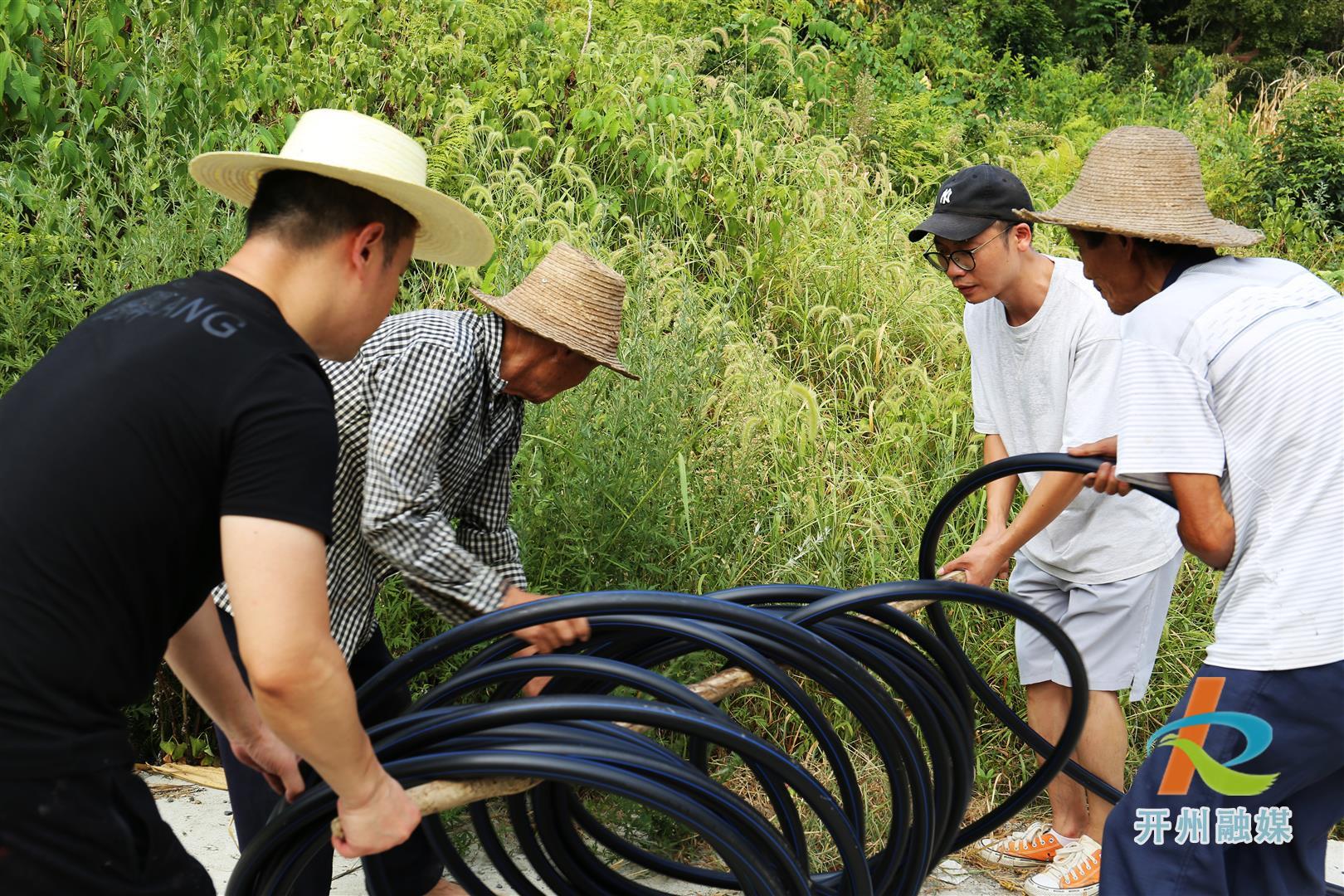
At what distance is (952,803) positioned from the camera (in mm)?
2555

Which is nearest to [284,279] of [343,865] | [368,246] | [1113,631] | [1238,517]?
[368,246]

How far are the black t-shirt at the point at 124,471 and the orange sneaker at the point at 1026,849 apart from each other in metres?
2.73

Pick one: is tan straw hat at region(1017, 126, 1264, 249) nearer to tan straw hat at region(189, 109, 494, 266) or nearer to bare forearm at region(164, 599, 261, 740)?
tan straw hat at region(189, 109, 494, 266)

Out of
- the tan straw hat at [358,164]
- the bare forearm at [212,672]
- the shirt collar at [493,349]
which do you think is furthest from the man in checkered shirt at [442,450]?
the tan straw hat at [358,164]

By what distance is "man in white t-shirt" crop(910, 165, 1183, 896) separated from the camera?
318 centimetres

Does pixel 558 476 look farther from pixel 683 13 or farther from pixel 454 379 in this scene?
pixel 683 13

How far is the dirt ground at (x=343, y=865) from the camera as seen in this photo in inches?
132

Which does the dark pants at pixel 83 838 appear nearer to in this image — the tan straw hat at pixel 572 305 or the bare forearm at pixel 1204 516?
the tan straw hat at pixel 572 305

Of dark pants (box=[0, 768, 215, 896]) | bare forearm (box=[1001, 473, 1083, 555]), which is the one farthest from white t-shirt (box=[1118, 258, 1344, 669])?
dark pants (box=[0, 768, 215, 896])

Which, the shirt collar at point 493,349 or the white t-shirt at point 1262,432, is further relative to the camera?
the shirt collar at point 493,349

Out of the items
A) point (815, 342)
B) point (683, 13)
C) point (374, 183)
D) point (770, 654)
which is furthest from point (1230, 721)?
point (683, 13)

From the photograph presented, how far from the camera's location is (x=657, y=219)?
229 inches

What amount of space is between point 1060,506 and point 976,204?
869 millimetres

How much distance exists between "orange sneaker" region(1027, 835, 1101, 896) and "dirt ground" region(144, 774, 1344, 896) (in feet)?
0.40
